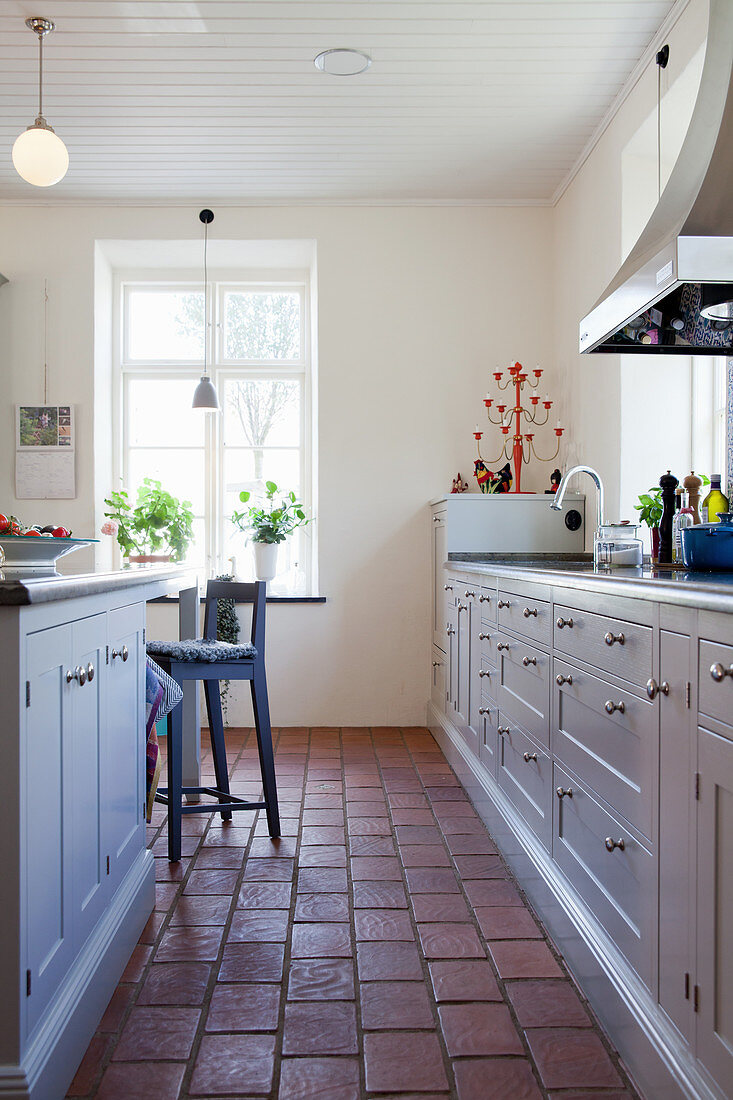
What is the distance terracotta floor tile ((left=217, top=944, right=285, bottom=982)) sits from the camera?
196 cm

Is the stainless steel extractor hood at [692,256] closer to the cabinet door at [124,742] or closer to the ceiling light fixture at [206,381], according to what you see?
the cabinet door at [124,742]

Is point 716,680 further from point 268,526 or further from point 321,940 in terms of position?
point 268,526

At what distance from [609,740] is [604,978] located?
1.53 ft

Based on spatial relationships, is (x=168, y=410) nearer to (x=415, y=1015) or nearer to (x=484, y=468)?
(x=484, y=468)

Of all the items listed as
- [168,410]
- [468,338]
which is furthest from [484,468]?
[168,410]

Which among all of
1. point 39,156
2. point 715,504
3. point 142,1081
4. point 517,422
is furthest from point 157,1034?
point 517,422

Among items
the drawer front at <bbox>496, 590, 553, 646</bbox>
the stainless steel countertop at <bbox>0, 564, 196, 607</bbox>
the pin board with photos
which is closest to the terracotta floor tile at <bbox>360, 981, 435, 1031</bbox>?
the drawer front at <bbox>496, 590, 553, 646</bbox>

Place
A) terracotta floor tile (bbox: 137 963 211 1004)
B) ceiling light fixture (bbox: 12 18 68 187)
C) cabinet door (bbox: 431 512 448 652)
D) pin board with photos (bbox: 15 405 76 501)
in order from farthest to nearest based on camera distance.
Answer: pin board with photos (bbox: 15 405 76 501) → cabinet door (bbox: 431 512 448 652) → ceiling light fixture (bbox: 12 18 68 187) → terracotta floor tile (bbox: 137 963 211 1004)

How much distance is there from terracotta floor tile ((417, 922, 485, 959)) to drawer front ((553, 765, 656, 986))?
283mm

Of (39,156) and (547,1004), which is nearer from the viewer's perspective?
(547,1004)

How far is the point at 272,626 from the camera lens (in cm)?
480

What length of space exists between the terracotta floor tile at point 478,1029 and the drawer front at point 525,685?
71 centimetres

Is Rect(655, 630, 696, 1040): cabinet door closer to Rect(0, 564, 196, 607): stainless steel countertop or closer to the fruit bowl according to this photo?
Rect(0, 564, 196, 607): stainless steel countertop

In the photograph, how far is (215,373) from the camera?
5.18 meters
